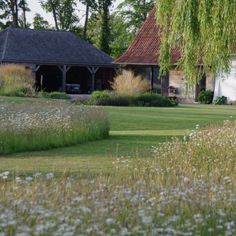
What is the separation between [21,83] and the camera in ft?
145

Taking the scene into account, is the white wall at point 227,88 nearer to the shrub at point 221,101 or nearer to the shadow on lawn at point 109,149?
the shrub at point 221,101

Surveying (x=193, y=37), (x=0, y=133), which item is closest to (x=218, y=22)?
(x=193, y=37)

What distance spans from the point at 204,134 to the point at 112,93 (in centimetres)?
2862

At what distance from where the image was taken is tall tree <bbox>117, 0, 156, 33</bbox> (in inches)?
2662

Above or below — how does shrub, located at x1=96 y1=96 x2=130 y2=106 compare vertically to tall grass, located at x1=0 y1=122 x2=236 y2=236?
below

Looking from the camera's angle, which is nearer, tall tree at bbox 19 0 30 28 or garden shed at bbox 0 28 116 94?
garden shed at bbox 0 28 116 94

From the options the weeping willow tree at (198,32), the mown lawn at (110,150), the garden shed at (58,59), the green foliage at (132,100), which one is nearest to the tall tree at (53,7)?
the garden shed at (58,59)

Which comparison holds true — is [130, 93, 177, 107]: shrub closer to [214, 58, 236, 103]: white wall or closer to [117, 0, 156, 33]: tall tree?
[214, 58, 236, 103]: white wall

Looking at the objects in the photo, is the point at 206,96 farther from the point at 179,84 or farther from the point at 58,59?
the point at 58,59

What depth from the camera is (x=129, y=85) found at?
42.8 metres

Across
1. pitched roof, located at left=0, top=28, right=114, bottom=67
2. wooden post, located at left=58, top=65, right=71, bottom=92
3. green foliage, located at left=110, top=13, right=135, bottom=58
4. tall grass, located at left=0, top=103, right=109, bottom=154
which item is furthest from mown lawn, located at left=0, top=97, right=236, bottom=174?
green foliage, located at left=110, top=13, right=135, bottom=58

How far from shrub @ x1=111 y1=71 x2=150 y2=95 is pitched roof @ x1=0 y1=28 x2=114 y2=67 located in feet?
34.3

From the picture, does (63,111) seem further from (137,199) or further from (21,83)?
(21,83)

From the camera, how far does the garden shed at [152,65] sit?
4631 centimetres
